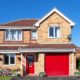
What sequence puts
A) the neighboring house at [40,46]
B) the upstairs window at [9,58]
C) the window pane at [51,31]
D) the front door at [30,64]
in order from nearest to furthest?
the neighboring house at [40,46], the front door at [30,64], the window pane at [51,31], the upstairs window at [9,58]

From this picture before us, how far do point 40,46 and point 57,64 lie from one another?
313 cm

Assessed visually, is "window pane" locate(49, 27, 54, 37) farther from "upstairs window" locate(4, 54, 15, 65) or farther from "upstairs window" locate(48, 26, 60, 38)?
Answer: "upstairs window" locate(4, 54, 15, 65)

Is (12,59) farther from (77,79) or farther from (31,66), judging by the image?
(77,79)

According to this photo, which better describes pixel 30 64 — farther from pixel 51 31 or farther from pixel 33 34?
pixel 51 31

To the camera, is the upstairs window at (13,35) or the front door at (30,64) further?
the upstairs window at (13,35)

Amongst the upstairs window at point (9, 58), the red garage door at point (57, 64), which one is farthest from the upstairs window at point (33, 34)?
the red garage door at point (57, 64)

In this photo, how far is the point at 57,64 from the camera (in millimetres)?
44812

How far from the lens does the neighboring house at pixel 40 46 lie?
1743 inches

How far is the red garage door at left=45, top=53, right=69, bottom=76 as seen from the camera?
146 feet

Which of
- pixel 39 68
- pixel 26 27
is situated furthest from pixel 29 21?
pixel 39 68

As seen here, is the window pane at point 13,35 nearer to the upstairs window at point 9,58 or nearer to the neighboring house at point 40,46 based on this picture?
the neighboring house at point 40,46

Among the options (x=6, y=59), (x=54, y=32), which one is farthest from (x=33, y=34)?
(x=6, y=59)

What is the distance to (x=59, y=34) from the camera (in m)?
46.9

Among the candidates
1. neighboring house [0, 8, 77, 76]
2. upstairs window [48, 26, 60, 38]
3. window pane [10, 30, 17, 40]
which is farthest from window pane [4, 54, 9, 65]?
upstairs window [48, 26, 60, 38]
